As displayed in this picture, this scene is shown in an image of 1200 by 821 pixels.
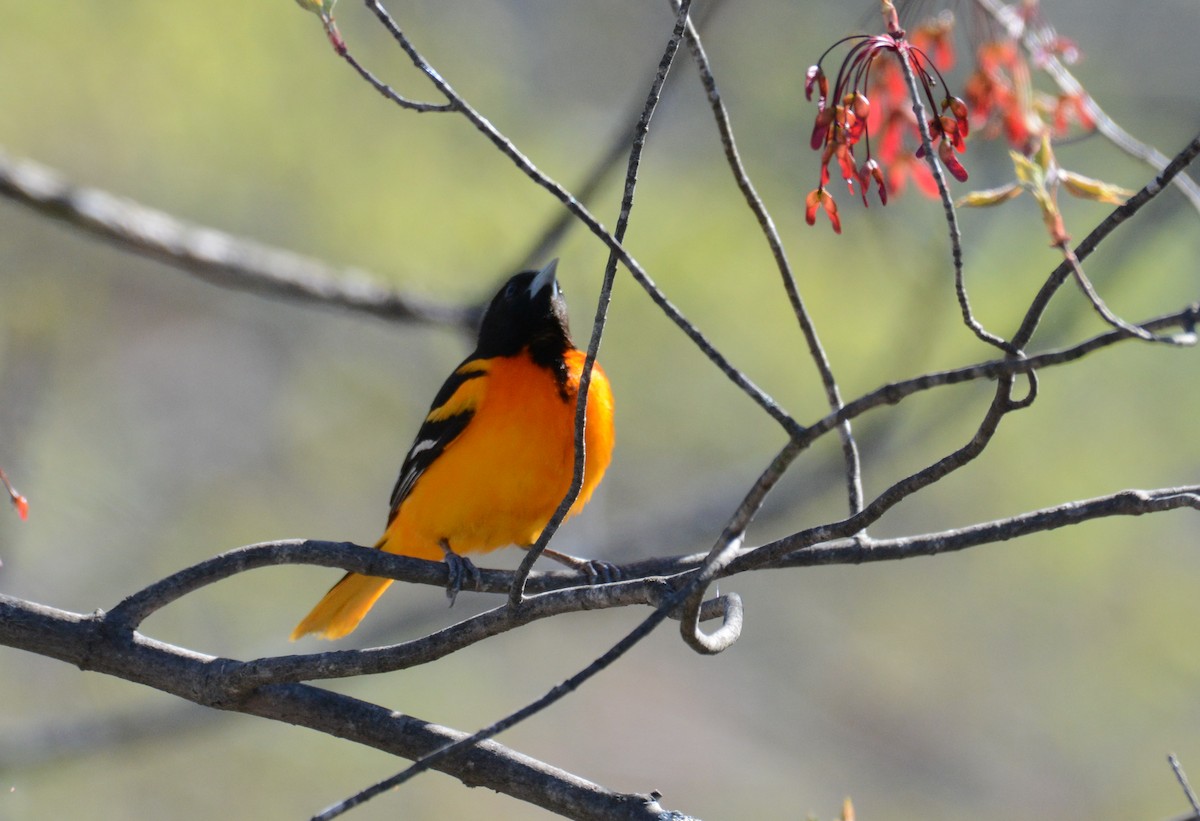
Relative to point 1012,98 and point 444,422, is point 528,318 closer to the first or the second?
point 444,422

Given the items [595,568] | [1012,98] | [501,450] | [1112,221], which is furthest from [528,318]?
[1112,221]

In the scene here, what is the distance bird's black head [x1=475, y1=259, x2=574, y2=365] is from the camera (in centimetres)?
438

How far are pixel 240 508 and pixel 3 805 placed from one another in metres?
2.36

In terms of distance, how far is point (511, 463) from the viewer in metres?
3.92

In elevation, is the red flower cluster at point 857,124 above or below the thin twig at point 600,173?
below

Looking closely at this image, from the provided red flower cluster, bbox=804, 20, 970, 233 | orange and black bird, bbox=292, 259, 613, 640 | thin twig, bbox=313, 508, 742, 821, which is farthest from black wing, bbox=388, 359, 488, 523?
thin twig, bbox=313, 508, 742, 821

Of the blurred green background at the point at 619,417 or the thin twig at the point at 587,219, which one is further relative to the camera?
the blurred green background at the point at 619,417

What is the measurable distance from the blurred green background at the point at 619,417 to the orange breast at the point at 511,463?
1.86 m

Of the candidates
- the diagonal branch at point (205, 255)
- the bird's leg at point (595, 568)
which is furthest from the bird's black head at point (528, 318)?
the bird's leg at point (595, 568)

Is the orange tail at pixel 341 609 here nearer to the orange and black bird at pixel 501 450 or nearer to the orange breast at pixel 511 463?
the orange and black bird at pixel 501 450

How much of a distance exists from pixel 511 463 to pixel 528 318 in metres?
0.80

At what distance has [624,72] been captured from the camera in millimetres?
9586

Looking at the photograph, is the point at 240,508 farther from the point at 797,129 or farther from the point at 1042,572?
the point at 1042,572

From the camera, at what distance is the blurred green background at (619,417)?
23.4ft
